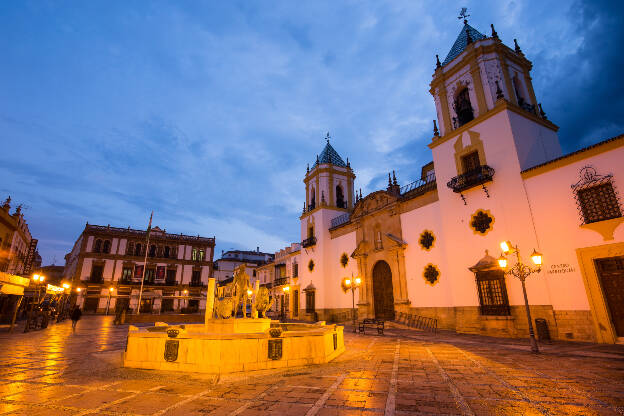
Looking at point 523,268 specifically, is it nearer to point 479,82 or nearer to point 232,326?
point 479,82

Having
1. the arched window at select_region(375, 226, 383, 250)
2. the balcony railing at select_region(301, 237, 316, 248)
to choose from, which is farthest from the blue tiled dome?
the balcony railing at select_region(301, 237, 316, 248)

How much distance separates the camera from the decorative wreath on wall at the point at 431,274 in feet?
57.1

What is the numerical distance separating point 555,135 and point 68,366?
76.7ft

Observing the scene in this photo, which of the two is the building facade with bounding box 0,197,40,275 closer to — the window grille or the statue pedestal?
the statue pedestal

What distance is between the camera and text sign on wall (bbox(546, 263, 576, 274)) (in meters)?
11.6

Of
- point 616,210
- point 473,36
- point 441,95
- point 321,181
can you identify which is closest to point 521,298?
point 616,210

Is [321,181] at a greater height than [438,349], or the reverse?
[321,181]

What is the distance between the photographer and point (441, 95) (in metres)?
18.6

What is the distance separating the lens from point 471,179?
15.0 metres

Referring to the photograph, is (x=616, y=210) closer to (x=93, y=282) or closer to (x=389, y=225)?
(x=389, y=225)

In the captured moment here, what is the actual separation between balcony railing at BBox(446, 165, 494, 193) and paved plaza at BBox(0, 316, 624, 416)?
8.09m

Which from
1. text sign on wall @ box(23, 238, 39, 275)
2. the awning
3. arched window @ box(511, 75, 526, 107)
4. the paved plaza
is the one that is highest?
arched window @ box(511, 75, 526, 107)

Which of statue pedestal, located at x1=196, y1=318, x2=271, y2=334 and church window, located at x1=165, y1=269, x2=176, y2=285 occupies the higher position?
→ church window, located at x1=165, y1=269, x2=176, y2=285

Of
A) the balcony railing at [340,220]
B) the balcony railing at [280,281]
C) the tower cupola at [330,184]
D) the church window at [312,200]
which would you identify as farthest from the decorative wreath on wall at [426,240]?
the balcony railing at [280,281]
